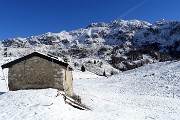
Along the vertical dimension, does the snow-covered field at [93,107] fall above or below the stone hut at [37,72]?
below

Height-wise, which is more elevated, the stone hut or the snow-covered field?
the stone hut

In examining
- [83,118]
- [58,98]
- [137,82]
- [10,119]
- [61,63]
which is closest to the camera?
[10,119]

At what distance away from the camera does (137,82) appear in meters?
60.4

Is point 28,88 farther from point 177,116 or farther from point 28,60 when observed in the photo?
point 177,116

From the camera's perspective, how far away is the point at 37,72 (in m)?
34.3

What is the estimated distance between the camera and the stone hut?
34.0 meters

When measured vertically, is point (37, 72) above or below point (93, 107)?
above

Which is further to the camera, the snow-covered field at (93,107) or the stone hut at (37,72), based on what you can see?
the stone hut at (37,72)

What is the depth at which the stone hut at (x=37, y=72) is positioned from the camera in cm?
3403

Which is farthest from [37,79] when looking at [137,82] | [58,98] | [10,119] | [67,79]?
[137,82]

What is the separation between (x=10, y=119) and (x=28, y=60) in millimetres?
13985

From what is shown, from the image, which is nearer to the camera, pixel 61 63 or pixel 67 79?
pixel 61 63

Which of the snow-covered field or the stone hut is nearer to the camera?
the snow-covered field

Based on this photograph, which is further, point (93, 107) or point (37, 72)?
point (37, 72)
